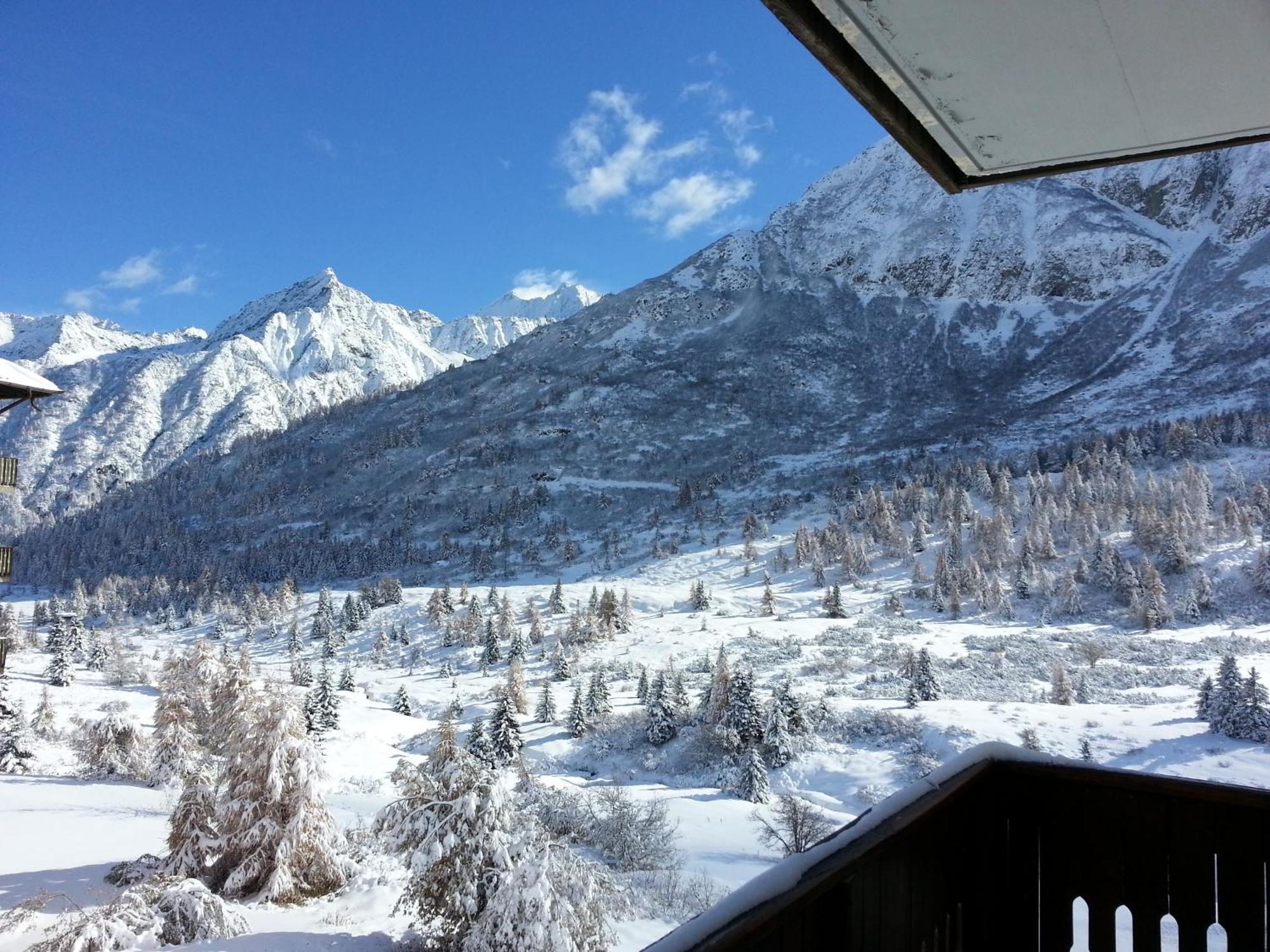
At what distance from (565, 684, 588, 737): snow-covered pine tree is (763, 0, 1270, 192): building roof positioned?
2707 centimetres

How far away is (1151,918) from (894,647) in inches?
1258

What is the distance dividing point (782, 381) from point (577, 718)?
297 feet

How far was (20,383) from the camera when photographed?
7.04m

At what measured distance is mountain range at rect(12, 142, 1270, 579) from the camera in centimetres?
8075

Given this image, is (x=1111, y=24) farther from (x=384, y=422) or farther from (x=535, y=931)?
(x=384, y=422)

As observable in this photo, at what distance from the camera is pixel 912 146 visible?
4.42ft

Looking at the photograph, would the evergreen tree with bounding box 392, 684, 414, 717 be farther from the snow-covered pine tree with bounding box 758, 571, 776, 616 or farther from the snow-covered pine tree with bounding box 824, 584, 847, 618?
the snow-covered pine tree with bounding box 824, 584, 847, 618

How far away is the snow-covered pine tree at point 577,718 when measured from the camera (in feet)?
86.6

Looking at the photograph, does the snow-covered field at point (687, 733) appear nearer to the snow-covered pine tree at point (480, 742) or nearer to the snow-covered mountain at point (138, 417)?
the snow-covered pine tree at point (480, 742)

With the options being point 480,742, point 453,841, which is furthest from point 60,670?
point 453,841

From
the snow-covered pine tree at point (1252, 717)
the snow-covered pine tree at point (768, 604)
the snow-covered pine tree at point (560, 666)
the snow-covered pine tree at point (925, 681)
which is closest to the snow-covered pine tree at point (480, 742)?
the snow-covered pine tree at point (560, 666)

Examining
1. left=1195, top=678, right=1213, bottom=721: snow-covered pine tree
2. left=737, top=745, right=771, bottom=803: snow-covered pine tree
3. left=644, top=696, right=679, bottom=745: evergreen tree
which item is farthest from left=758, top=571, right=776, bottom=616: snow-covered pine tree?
left=1195, top=678, right=1213, bottom=721: snow-covered pine tree

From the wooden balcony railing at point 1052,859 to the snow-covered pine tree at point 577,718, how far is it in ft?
84.6

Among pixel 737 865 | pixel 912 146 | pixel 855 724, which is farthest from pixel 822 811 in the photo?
pixel 912 146
